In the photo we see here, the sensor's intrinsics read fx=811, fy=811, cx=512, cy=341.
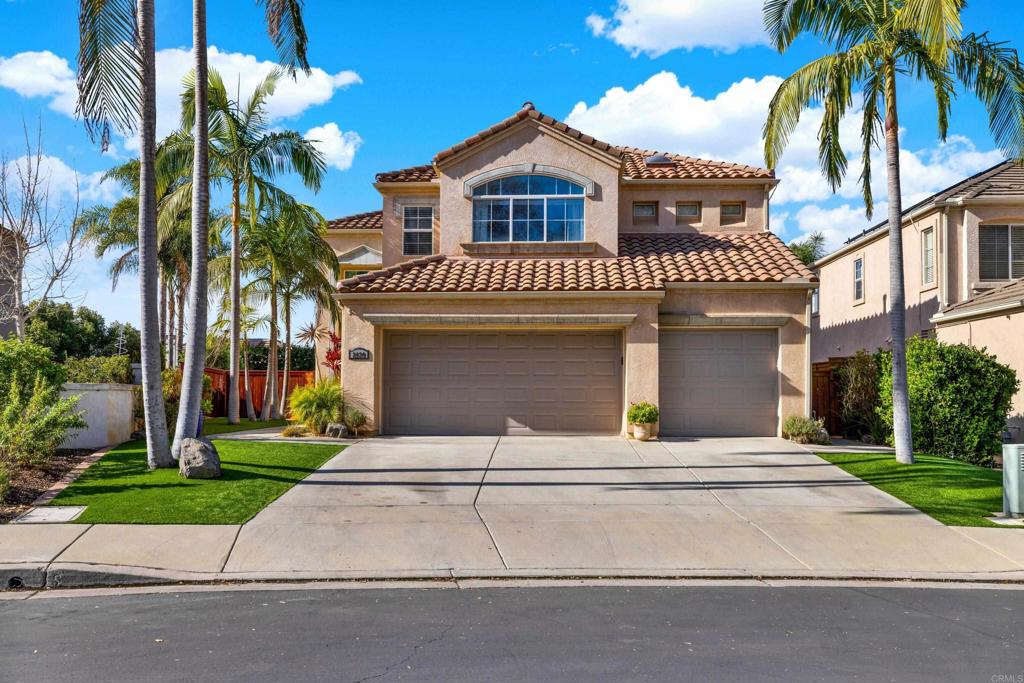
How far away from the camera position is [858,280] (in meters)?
25.9

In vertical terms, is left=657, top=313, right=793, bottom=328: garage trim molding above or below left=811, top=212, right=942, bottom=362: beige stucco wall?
below

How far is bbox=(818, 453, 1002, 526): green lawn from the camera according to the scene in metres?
10.9

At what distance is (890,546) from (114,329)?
124 feet

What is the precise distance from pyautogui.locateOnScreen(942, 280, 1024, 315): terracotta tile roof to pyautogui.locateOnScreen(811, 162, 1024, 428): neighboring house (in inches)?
1.8

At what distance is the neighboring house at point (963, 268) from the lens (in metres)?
18.7

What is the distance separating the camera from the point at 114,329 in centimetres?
3894

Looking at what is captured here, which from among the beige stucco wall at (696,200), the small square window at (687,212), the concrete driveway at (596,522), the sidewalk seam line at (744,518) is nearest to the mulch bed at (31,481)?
the concrete driveway at (596,522)

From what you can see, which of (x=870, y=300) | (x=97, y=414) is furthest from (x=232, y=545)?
(x=870, y=300)

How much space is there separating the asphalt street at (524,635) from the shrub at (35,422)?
215 inches

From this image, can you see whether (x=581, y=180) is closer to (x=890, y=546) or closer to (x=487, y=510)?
(x=487, y=510)

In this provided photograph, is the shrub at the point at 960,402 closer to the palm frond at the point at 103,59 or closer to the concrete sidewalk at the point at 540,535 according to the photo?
the concrete sidewalk at the point at 540,535

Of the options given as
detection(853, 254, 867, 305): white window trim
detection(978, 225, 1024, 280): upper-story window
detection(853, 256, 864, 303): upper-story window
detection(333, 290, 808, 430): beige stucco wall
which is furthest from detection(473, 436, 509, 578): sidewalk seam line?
detection(853, 256, 864, 303): upper-story window

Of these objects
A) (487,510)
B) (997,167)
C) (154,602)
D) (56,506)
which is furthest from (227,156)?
(997,167)

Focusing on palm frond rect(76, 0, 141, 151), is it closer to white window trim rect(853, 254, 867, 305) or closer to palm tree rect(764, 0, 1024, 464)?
palm tree rect(764, 0, 1024, 464)
